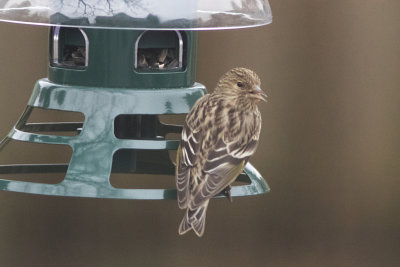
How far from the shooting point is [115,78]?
4.01 meters

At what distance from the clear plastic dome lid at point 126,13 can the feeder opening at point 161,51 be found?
30cm

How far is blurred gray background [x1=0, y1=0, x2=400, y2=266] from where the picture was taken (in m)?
6.10

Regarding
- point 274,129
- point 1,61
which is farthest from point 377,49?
point 1,61

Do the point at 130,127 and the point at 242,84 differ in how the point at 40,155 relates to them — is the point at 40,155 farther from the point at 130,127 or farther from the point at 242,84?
the point at 242,84

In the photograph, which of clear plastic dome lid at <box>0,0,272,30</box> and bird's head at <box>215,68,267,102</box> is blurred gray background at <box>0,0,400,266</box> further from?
clear plastic dome lid at <box>0,0,272,30</box>

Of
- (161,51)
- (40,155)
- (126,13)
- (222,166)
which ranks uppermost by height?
(126,13)

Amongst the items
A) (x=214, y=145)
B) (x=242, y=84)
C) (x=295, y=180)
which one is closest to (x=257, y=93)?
(x=242, y=84)

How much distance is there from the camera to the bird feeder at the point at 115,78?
3.76 m

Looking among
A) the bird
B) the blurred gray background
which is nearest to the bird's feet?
the bird

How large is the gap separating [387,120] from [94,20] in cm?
286

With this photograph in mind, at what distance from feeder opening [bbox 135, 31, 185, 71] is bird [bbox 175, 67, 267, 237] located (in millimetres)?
181

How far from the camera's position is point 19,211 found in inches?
242

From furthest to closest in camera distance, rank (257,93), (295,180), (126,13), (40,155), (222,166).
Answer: (295,180) → (40,155) → (257,93) → (222,166) → (126,13)

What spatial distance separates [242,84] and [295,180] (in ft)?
6.69
